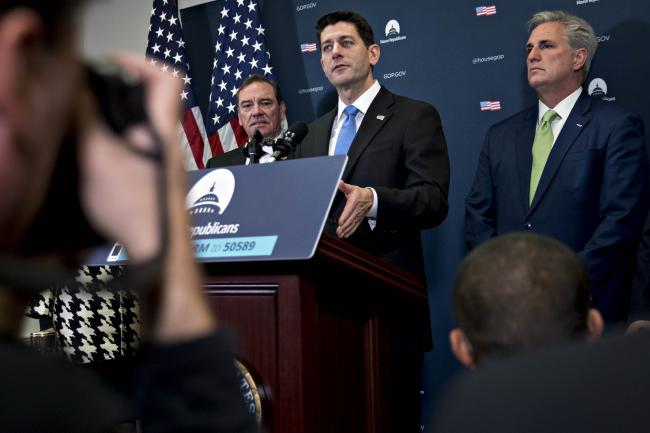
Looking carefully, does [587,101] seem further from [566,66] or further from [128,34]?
[128,34]

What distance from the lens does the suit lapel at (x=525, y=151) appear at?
12.5 feet

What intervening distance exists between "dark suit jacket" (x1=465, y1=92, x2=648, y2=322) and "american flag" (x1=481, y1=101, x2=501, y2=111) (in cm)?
59

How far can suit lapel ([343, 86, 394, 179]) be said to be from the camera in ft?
11.3

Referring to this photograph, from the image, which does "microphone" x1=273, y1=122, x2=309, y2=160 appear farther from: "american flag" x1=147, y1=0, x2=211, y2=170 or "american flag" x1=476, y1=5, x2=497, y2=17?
"american flag" x1=147, y1=0, x2=211, y2=170

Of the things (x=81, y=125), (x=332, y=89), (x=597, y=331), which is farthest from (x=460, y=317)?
(x=332, y=89)

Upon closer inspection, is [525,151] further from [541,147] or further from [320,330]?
[320,330]

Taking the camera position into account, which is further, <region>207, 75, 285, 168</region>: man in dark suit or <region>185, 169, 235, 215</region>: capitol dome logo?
<region>207, 75, 285, 168</region>: man in dark suit

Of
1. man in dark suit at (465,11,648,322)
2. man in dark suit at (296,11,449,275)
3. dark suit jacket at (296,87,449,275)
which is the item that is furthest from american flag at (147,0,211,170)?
man in dark suit at (465,11,648,322)

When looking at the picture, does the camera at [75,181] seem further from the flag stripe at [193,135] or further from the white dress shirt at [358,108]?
the flag stripe at [193,135]

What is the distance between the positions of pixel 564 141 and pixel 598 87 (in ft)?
2.28

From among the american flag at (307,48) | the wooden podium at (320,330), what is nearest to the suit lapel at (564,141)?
the wooden podium at (320,330)

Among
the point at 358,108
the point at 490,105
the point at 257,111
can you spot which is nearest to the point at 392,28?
the point at 490,105

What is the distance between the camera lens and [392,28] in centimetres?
498

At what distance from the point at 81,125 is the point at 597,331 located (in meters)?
0.95
